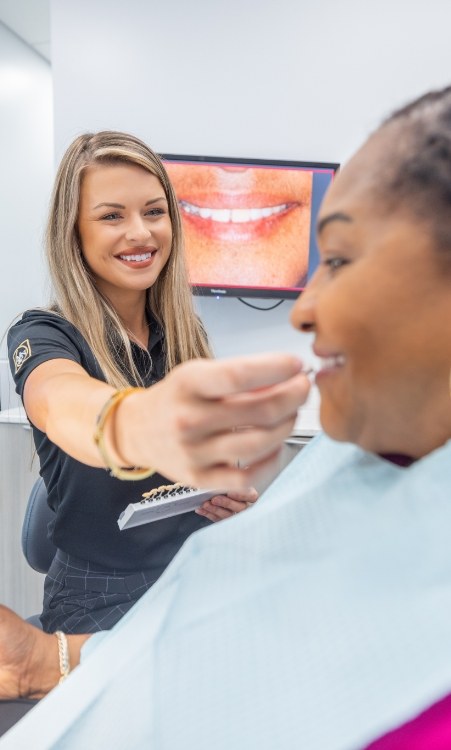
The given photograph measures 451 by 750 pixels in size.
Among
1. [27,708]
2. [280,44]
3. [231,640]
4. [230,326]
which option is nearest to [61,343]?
[27,708]

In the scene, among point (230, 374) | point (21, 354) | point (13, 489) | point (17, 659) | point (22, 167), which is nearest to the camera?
point (230, 374)

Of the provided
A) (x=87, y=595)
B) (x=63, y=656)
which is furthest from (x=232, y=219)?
(x=63, y=656)

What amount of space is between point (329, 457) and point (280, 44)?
7.30 ft

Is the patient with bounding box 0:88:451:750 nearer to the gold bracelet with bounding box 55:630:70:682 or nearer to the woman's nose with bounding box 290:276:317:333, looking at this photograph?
the woman's nose with bounding box 290:276:317:333

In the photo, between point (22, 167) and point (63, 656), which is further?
point (22, 167)

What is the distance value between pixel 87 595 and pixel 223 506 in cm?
27

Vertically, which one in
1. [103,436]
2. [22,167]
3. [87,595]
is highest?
[22,167]

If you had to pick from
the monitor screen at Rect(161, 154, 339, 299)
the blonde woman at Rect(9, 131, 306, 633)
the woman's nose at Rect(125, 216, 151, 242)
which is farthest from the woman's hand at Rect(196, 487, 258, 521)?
the monitor screen at Rect(161, 154, 339, 299)

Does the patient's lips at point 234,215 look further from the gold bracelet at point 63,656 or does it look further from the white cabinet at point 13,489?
the gold bracelet at point 63,656

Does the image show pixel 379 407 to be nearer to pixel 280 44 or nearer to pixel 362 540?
pixel 362 540

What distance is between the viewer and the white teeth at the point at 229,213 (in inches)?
95.7

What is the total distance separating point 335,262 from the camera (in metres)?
0.52

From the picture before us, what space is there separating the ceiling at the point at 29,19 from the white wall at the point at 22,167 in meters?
0.07

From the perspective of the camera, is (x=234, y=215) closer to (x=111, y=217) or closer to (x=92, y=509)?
(x=111, y=217)
